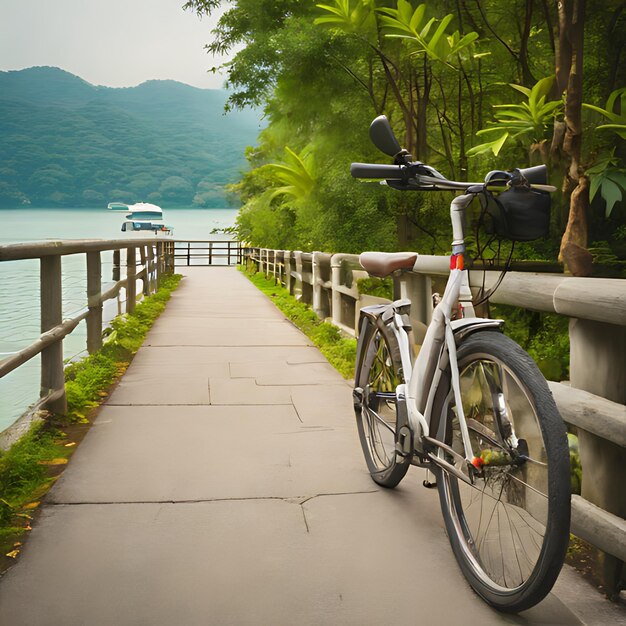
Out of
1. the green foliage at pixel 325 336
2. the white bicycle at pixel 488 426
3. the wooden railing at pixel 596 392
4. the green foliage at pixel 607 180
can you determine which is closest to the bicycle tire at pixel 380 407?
the white bicycle at pixel 488 426

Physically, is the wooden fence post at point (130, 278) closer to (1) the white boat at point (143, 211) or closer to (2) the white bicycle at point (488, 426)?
(2) the white bicycle at point (488, 426)

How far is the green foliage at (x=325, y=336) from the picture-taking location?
686 cm

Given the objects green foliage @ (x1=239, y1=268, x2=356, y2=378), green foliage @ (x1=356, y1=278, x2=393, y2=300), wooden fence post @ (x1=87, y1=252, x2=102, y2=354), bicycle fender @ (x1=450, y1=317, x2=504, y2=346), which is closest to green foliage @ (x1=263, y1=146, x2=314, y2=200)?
green foliage @ (x1=239, y1=268, x2=356, y2=378)

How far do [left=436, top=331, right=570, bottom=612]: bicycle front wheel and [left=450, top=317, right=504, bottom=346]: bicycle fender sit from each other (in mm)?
38

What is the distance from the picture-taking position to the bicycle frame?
247cm

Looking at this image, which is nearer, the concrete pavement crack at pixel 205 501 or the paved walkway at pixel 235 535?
the paved walkway at pixel 235 535

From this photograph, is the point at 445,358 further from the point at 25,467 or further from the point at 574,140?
the point at 574,140

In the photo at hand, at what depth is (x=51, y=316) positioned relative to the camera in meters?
4.42

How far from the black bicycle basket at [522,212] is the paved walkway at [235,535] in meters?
1.22

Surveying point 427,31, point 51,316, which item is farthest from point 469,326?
point 427,31

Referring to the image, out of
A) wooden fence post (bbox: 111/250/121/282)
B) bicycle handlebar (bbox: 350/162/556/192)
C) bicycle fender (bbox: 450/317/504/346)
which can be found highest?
bicycle handlebar (bbox: 350/162/556/192)

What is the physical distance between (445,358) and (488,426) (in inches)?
13.9

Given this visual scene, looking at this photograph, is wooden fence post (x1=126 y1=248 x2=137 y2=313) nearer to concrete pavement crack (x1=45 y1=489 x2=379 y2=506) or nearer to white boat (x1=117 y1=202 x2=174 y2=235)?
concrete pavement crack (x1=45 y1=489 x2=379 y2=506)

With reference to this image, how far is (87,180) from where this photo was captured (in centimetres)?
13262
